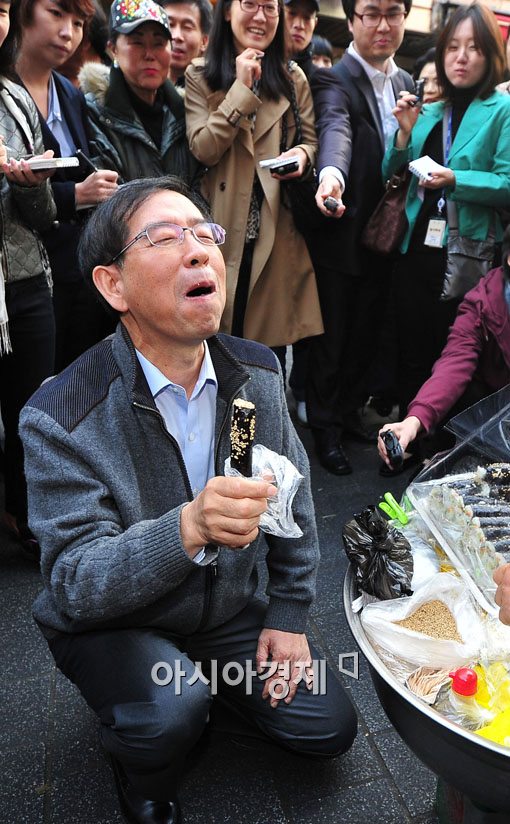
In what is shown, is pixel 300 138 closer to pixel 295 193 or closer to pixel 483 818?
pixel 295 193

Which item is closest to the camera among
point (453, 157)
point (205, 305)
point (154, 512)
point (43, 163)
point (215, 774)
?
point (205, 305)

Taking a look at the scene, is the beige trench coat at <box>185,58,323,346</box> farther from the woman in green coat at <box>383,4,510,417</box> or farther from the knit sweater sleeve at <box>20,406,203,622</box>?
the knit sweater sleeve at <box>20,406,203,622</box>

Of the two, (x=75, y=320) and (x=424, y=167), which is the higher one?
(x=424, y=167)

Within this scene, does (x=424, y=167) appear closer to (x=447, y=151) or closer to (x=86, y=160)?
(x=447, y=151)

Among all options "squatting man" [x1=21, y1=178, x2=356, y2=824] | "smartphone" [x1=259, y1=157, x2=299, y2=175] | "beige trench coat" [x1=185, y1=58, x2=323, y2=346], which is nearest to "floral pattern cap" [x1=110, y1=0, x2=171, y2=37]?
"beige trench coat" [x1=185, y1=58, x2=323, y2=346]

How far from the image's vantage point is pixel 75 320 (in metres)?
3.21

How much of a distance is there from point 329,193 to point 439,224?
632 millimetres

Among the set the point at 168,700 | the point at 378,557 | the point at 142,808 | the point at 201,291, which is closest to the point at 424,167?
the point at 201,291

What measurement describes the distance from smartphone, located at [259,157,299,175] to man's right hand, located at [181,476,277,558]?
215 cm

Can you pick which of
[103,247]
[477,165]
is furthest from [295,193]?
[103,247]

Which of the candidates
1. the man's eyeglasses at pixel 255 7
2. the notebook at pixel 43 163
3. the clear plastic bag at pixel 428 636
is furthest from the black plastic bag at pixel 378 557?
the man's eyeglasses at pixel 255 7

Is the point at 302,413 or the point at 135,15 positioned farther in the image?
the point at 302,413

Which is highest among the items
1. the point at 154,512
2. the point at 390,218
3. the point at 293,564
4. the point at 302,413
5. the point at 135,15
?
the point at 135,15

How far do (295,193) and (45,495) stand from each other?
227 centimetres
